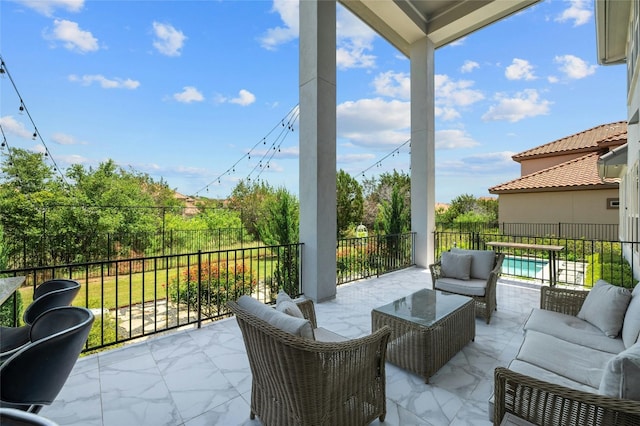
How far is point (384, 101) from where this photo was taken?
14852mm

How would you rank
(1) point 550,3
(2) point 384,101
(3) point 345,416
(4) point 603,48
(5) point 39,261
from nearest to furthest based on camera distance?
(3) point 345,416, (4) point 603,48, (1) point 550,3, (5) point 39,261, (2) point 384,101

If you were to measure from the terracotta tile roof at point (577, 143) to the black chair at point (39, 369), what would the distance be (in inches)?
692

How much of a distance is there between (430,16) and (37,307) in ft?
27.8

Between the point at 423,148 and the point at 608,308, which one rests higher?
the point at 423,148

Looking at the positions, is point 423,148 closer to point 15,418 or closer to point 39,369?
point 39,369

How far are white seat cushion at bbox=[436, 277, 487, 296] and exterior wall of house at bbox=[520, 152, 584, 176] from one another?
14.3 metres

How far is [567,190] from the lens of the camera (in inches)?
437

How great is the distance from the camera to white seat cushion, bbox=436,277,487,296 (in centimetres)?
363

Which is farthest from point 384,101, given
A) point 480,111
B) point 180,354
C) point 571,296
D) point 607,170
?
point 180,354

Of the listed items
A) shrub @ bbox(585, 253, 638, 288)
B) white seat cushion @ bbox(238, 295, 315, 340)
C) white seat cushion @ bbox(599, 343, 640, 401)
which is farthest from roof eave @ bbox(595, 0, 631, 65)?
white seat cushion @ bbox(238, 295, 315, 340)

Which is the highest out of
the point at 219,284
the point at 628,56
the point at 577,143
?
the point at 577,143

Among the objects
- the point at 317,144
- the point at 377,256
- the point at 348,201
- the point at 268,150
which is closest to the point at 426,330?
the point at 317,144

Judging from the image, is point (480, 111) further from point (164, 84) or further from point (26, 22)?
point (26, 22)

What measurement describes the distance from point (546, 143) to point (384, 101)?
8879 millimetres
